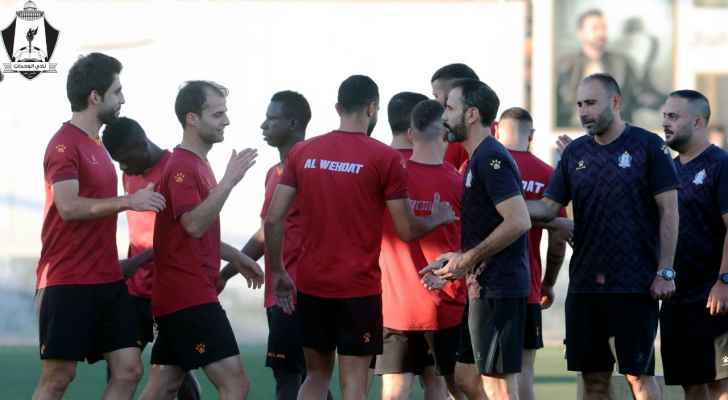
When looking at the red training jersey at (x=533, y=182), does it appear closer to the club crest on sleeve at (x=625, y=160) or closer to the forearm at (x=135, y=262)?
the club crest on sleeve at (x=625, y=160)

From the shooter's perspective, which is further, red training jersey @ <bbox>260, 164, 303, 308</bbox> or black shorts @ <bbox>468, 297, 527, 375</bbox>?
red training jersey @ <bbox>260, 164, 303, 308</bbox>

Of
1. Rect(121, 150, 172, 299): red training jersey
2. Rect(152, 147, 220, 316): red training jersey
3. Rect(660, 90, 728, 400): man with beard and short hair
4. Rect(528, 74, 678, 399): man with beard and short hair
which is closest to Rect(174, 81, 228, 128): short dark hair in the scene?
Rect(152, 147, 220, 316): red training jersey

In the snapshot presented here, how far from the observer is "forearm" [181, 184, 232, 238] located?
23.7ft

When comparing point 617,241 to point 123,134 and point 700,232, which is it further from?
point 123,134

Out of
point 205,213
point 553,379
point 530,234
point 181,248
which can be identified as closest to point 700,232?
point 530,234

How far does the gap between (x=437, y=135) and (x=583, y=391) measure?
1.57 m

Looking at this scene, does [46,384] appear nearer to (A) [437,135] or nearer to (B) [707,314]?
(A) [437,135]

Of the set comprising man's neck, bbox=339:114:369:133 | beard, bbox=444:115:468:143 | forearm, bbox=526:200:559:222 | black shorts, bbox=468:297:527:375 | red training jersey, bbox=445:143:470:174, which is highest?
man's neck, bbox=339:114:369:133

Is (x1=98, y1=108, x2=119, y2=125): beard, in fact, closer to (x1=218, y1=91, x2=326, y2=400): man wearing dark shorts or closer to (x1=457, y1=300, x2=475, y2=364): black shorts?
(x1=218, y1=91, x2=326, y2=400): man wearing dark shorts

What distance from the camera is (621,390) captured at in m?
9.19

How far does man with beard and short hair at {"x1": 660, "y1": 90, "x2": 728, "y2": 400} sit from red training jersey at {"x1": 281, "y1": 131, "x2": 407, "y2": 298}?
5.40 ft

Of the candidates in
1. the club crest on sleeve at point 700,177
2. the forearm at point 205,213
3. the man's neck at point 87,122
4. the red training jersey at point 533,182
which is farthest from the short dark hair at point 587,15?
the forearm at point 205,213

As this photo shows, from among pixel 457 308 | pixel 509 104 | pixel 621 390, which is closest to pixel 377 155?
pixel 457 308

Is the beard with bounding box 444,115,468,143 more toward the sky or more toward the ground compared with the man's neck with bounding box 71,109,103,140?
more toward the ground
